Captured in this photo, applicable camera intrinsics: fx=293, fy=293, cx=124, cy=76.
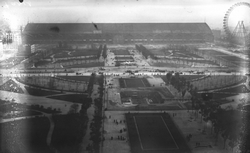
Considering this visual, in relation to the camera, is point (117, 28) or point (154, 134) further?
point (117, 28)

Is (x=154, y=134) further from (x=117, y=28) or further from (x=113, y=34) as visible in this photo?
(x=117, y=28)

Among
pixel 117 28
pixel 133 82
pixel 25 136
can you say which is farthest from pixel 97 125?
pixel 117 28

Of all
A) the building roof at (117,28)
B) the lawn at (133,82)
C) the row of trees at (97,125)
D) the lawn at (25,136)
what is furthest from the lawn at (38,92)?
→ the building roof at (117,28)

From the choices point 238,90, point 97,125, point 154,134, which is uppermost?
point 238,90

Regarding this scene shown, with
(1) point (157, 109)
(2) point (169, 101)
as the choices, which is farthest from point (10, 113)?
(2) point (169, 101)

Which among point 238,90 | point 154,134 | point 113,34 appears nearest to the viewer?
point 154,134

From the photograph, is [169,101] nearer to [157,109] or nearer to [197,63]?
[157,109]
